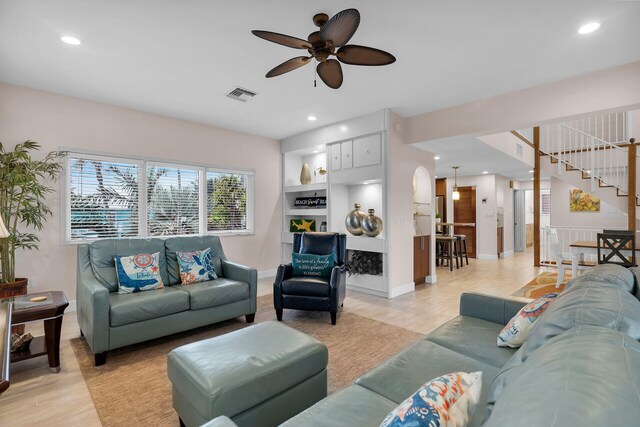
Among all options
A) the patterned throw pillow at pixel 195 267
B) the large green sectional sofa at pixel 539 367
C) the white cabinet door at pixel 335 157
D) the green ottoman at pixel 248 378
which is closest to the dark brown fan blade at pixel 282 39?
the green ottoman at pixel 248 378

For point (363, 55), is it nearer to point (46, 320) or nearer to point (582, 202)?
point (46, 320)

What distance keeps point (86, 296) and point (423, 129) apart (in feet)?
14.9

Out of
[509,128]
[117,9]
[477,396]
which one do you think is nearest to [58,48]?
[117,9]

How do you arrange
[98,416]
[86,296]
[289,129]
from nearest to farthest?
1. [98,416]
2. [86,296]
3. [289,129]

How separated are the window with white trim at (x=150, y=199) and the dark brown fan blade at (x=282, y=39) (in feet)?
11.1

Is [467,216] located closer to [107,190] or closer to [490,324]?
[490,324]

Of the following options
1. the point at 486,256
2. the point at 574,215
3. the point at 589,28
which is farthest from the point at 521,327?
the point at 574,215

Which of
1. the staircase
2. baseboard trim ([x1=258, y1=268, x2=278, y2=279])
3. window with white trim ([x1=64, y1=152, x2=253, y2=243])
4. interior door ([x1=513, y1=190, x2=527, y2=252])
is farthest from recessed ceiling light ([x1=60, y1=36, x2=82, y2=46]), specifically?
interior door ([x1=513, y1=190, x2=527, y2=252])

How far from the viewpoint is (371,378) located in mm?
1393

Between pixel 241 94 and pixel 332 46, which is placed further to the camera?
pixel 241 94

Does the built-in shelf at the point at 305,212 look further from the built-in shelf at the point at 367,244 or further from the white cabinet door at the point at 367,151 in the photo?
the white cabinet door at the point at 367,151

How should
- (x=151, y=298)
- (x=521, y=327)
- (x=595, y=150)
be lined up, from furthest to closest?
(x=595, y=150)
(x=151, y=298)
(x=521, y=327)

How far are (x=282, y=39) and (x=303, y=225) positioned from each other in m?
4.10

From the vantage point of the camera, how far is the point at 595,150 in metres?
6.48
